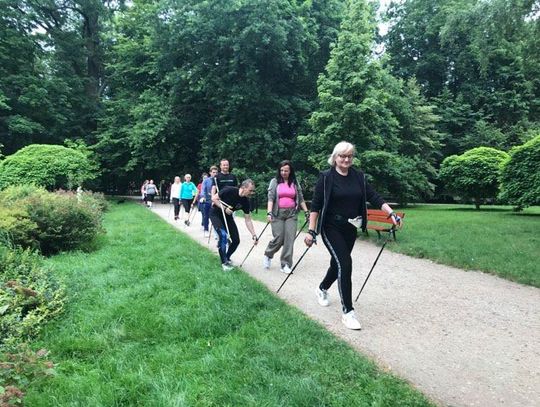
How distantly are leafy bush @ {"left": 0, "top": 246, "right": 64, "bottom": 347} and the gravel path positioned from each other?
3.03m

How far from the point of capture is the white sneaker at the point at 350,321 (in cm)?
490

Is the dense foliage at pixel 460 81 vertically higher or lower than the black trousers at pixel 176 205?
higher

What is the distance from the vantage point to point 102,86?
40156 millimetres

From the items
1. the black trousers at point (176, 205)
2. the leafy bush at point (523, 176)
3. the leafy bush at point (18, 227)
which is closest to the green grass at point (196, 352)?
the leafy bush at point (18, 227)

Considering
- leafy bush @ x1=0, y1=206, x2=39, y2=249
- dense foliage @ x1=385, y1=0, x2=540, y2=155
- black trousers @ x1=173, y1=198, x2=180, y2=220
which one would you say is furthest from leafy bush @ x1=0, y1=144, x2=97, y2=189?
dense foliage @ x1=385, y1=0, x2=540, y2=155

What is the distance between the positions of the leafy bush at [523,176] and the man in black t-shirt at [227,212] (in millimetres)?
13894

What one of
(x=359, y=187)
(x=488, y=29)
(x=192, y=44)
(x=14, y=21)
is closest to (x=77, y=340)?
(x=359, y=187)

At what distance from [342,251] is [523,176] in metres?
15.8

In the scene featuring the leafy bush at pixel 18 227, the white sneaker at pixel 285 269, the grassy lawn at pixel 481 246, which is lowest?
the white sneaker at pixel 285 269

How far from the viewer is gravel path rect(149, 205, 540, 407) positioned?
362 centimetres

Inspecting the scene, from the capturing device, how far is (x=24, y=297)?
17.1ft

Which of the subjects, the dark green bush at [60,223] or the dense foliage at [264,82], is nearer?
the dark green bush at [60,223]

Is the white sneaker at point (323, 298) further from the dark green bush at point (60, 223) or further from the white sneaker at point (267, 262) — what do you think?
the dark green bush at point (60, 223)

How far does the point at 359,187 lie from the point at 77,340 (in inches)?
136
